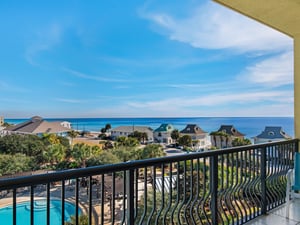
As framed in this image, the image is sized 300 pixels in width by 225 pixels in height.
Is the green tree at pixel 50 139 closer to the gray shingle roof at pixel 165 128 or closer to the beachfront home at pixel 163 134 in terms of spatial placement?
the beachfront home at pixel 163 134

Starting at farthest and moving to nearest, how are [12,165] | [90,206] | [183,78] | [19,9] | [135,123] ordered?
[183,78] < [135,123] < [19,9] < [12,165] < [90,206]

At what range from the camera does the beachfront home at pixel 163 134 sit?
23812 millimetres

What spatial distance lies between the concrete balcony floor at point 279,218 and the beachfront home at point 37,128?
18555mm

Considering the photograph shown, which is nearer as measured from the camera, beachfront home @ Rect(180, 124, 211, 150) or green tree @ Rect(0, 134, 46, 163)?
green tree @ Rect(0, 134, 46, 163)

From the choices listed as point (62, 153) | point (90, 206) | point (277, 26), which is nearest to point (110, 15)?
point (62, 153)

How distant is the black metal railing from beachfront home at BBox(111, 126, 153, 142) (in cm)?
2128

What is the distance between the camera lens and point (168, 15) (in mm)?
24562

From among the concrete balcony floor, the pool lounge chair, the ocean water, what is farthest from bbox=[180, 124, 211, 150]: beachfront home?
the pool lounge chair

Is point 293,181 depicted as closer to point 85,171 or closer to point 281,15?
point 281,15

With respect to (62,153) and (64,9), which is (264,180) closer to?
(62,153)

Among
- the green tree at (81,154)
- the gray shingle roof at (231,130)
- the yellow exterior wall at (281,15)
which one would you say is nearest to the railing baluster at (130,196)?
the yellow exterior wall at (281,15)

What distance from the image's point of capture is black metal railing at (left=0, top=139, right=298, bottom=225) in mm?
1733

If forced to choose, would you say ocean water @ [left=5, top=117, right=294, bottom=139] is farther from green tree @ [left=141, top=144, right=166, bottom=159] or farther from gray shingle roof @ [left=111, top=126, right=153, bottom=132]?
green tree @ [left=141, top=144, right=166, bottom=159]

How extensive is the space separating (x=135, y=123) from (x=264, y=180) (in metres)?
26.5
